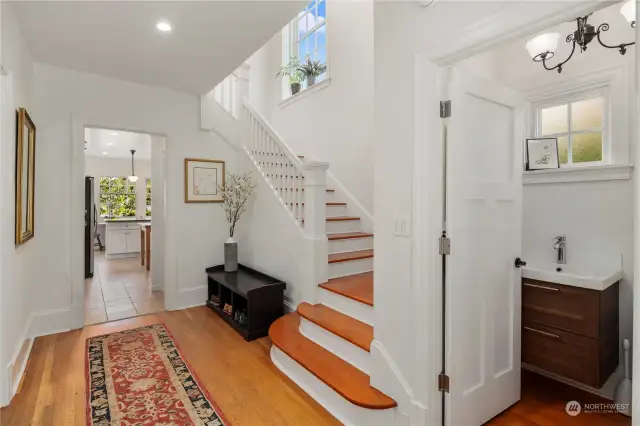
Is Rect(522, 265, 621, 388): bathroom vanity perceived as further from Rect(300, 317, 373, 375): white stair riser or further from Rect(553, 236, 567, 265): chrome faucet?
Rect(300, 317, 373, 375): white stair riser

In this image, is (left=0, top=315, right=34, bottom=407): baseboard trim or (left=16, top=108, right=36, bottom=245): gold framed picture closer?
(left=0, top=315, right=34, bottom=407): baseboard trim

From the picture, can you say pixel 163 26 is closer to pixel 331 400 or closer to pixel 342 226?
pixel 342 226

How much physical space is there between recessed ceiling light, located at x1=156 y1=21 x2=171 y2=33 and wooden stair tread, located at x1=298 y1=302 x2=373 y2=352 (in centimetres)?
257

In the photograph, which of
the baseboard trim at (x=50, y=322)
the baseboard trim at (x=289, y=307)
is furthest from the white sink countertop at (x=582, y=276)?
the baseboard trim at (x=50, y=322)

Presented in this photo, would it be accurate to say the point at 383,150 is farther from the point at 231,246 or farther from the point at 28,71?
the point at 28,71

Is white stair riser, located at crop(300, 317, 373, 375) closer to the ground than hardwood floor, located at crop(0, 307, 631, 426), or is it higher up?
higher up

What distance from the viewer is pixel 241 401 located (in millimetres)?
→ 2225

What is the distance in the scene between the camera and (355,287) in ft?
9.53

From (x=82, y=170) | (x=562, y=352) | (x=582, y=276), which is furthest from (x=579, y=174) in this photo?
Result: (x=82, y=170)

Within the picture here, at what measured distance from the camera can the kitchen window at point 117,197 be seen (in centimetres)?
978

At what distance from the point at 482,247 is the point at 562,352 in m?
0.99

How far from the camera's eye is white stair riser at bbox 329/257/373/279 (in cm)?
326

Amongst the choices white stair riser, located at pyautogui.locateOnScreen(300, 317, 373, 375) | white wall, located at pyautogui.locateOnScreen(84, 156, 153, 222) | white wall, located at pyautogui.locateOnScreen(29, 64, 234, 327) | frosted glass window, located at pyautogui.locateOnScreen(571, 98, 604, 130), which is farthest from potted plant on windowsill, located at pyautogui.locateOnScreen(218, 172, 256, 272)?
white wall, located at pyautogui.locateOnScreen(84, 156, 153, 222)

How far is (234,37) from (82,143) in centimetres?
214
